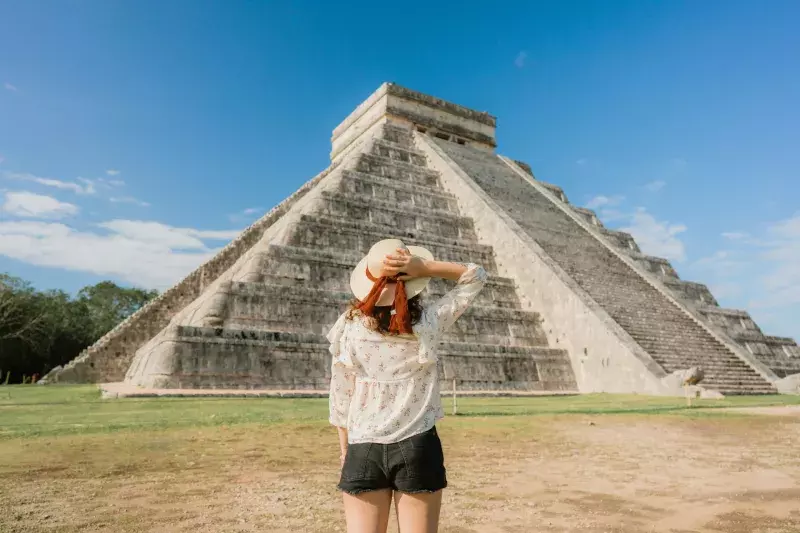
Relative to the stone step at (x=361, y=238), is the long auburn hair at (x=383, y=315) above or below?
below

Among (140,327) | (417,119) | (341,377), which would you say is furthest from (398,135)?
(341,377)

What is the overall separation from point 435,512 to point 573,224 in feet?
66.7

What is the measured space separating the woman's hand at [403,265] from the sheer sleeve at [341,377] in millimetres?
287

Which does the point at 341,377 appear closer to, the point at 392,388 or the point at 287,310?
the point at 392,388

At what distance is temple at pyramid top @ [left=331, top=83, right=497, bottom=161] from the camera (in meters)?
24.4

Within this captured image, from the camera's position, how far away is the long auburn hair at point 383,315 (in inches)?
90.7

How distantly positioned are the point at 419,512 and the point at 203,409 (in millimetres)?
7004

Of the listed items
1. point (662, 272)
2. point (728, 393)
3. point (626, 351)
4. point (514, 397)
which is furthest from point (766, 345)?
point (514, 397)

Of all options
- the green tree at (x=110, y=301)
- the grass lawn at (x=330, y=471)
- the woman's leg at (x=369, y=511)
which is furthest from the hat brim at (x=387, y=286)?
the green tree at (x=110, y=301)

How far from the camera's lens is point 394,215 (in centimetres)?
1677

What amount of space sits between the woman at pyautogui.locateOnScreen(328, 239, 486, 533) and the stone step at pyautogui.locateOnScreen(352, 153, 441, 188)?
54.1 feet

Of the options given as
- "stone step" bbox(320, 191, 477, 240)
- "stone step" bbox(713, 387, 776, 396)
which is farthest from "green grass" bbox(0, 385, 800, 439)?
"stone step" bbox(320, 191, 477, 240)

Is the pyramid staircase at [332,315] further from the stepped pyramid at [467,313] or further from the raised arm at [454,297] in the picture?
the raised arm at [454,297]

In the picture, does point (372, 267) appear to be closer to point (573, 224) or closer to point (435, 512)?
point (435, 512)
